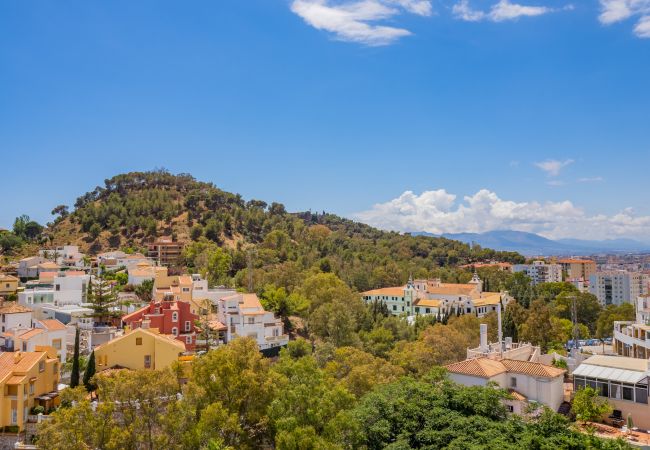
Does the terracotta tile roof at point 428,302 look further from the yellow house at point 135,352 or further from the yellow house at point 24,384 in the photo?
the yellow house at point 24,384

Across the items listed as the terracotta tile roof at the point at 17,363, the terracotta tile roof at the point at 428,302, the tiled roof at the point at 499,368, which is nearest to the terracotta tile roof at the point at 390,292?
the terracotta tile roof at the point at 428,302

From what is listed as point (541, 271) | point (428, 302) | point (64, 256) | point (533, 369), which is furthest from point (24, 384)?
Answer: point (541, 271)

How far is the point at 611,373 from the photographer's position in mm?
27703

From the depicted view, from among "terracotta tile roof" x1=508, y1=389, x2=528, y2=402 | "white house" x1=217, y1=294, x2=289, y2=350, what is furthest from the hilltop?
"terracotta tile roof" x1=508, y1=389, x2=528, y2=402

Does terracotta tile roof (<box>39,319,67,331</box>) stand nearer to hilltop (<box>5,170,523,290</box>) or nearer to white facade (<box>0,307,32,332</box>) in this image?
white facade (<box>0,307,32,332</box>)

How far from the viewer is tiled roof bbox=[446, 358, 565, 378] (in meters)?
26.4

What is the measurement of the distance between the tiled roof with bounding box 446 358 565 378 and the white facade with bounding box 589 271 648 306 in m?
91.2

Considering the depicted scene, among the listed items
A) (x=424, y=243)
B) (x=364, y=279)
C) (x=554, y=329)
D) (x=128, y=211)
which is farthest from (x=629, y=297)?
(x=128, y=211)

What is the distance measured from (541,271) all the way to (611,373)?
9965 cm

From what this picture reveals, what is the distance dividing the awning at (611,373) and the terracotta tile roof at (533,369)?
201cm

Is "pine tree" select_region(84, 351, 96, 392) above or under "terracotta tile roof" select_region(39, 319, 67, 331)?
under

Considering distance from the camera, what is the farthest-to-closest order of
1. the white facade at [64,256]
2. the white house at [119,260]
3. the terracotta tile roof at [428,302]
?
the white facade at [64,256], the terracotta tile roof at [428,302], the white house at [119,260]

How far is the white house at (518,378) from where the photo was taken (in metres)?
26.1

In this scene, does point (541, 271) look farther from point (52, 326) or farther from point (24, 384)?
point (24, 384)
